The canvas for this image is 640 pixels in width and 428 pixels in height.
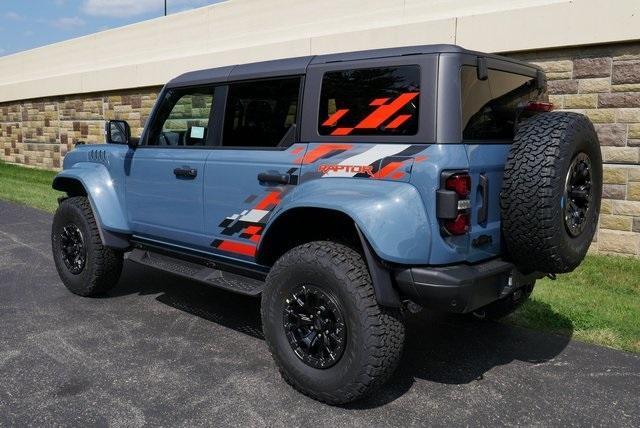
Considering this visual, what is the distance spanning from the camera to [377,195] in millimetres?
3023

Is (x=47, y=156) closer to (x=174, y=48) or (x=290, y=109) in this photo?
(x=174, y=48)

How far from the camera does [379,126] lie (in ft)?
10.6

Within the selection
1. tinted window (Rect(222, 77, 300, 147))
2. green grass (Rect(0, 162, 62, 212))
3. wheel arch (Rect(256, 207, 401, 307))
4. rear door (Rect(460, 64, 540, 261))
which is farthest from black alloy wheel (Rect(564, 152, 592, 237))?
green grass (Rect(0, 162, 62, 212))

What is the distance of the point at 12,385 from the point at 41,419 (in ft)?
1.73

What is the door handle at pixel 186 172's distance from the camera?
13.6ft

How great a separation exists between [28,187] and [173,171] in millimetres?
10677

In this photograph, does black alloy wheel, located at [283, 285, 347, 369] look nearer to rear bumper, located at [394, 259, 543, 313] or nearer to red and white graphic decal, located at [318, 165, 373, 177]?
rear bumper, located at [394, 259, 543, 313]

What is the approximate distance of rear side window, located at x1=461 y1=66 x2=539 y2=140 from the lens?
3.16m

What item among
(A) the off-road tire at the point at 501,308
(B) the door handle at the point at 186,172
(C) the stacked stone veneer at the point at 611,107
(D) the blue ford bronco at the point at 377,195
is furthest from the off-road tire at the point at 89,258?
(C) the stacked stone veneer at the point at 611,107

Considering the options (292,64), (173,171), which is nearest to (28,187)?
(173,171)

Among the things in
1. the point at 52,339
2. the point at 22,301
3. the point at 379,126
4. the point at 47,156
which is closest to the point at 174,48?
the point at 47,156

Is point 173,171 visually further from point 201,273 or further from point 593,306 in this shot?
point 593,306

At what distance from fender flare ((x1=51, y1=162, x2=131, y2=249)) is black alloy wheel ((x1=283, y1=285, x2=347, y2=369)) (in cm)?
210

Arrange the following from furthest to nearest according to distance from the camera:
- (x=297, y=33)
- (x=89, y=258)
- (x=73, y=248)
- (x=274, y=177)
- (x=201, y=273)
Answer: (x=297, y=33)
(x=73, y=248)
(x=89, y=258)
(x=201, y=273)
(x=274, y=177)
